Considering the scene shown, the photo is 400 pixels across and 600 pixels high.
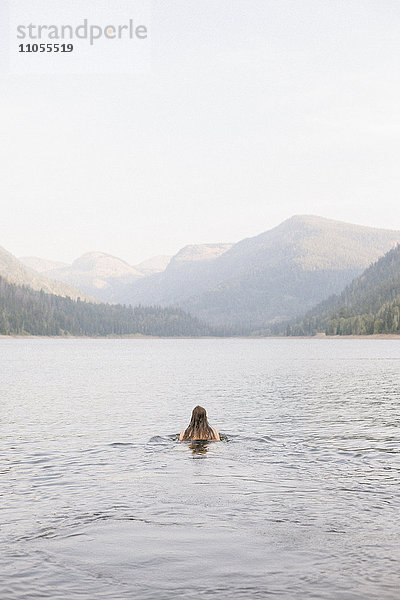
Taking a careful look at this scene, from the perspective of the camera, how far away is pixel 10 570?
1430 cm

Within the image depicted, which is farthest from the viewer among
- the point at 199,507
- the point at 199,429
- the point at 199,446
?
the point at 199,429

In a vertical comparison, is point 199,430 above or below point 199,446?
above

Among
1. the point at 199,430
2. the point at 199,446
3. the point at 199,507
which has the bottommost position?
the point at 199,446

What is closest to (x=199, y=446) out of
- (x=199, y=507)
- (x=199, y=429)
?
(x=199, y=429)

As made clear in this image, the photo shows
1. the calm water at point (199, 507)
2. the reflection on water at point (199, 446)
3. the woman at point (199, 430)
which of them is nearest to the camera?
the calm water at point (199, 507)

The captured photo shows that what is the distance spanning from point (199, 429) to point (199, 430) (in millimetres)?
119

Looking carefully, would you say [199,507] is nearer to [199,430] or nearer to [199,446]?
[199,446]

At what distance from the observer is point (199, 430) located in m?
34.1

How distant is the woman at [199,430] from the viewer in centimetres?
3384

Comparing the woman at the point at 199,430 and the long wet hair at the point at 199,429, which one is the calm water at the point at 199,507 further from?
the long wet hair at the point at 199,429

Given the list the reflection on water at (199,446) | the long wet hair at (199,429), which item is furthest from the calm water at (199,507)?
the long wet hair at (199,429)

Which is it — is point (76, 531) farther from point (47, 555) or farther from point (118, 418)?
point (118, 418)

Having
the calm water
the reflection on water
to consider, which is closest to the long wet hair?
the reflection on water

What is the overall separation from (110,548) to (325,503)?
7.83m
